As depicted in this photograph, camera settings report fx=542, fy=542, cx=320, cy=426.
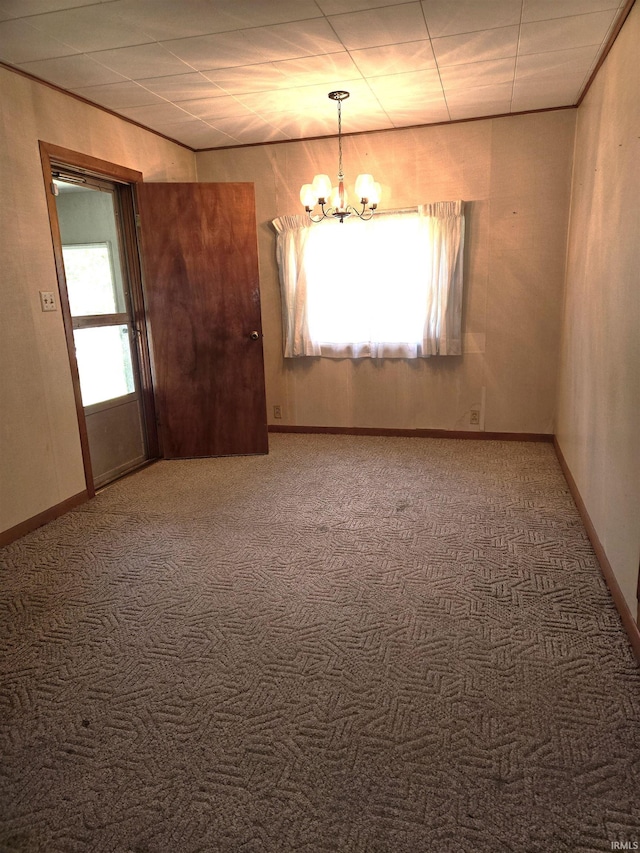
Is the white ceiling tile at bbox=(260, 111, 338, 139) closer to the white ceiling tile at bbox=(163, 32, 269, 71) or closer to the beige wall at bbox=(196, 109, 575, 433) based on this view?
the beige wall at bbox=(196, 109, 575, 433)

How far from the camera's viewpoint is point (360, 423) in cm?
487

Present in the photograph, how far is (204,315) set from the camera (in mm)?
4176

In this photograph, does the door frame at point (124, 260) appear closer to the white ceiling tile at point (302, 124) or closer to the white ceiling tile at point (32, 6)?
the white ceiling tile at point (32, 6)

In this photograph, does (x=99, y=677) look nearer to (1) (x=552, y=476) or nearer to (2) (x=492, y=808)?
(2) (x=492, y=808)

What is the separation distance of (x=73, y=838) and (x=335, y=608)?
1.16 metres

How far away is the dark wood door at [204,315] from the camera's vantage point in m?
4.01

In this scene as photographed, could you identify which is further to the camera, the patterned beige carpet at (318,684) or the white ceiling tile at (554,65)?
the white ceiling tile at (554,65)

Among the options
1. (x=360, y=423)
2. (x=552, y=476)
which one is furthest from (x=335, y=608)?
(x=360, y=423)

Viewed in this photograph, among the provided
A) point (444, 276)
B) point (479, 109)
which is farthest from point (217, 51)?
point (444, 276)

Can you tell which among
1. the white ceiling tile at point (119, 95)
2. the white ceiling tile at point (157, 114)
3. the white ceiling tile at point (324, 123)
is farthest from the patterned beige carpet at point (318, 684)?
the white ceiling tile at point (324, 123)

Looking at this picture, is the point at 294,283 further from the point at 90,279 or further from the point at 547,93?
the point at 547,93

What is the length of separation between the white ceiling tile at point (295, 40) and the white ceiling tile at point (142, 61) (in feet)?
1.56

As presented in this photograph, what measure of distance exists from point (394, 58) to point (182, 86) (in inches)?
48.7

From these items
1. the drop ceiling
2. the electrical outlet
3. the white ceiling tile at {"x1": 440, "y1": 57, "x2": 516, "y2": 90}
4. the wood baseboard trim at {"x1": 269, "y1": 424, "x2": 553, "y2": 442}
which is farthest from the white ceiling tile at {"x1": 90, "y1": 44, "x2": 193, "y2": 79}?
the wood baseboard trim at {"x1": 269, "y1": 424, "x2": 553, "y2": 442}
